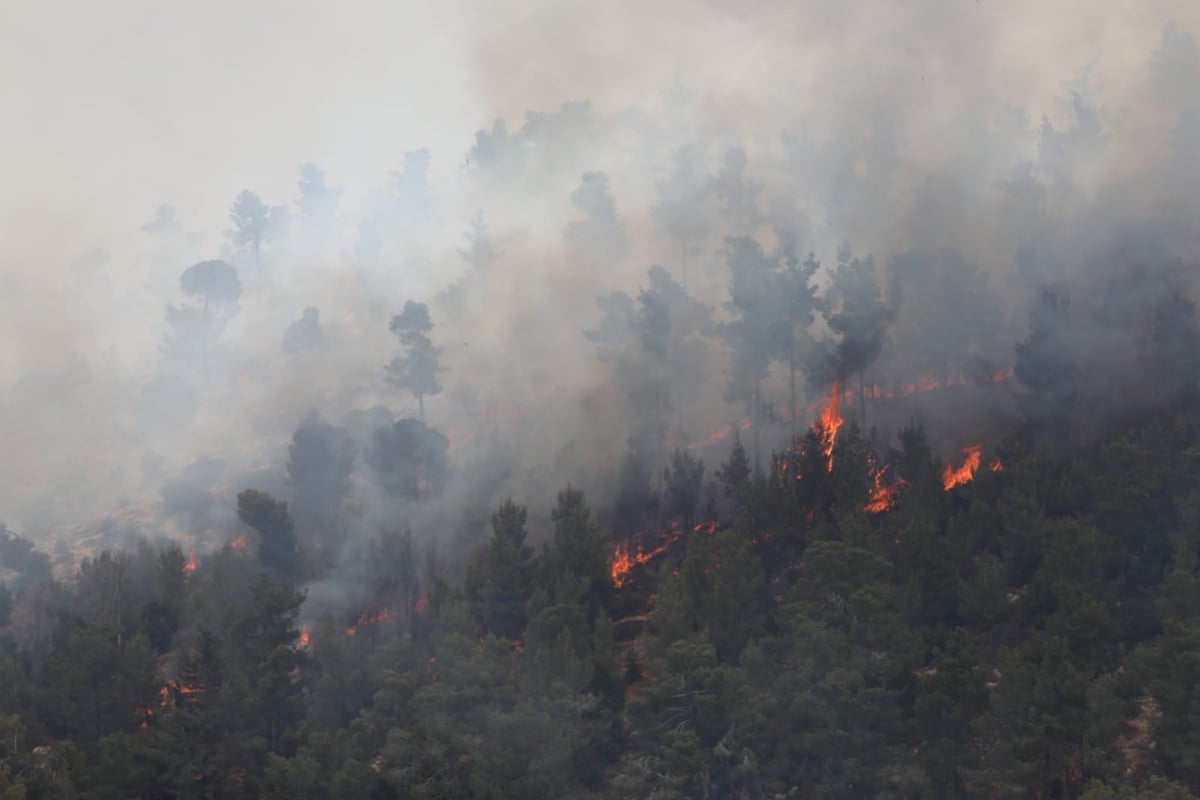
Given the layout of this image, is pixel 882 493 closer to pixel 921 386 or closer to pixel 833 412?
pixel 833 412

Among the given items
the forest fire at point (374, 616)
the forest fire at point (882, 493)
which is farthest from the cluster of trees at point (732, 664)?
the forest fire at point (374, 616)

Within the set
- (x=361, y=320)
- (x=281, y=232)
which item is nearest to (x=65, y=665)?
(x=361, y=320)

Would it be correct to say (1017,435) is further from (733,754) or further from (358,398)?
(358,398)

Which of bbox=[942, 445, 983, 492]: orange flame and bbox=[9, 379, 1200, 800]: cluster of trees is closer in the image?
bbox=[9, 379, 1200, 800]: cluster of trees

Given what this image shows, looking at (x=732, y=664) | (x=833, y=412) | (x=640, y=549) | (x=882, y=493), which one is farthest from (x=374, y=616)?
(x=833, y=412)

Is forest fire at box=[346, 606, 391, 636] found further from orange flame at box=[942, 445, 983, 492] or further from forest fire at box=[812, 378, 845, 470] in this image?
Answer: orange flame at box=[942, 445, 983, 492]

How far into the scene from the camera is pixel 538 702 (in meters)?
60.7

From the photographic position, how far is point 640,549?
90.1m

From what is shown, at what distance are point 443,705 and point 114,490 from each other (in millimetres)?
69166

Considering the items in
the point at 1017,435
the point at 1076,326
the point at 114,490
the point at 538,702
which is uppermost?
the point at 114,490

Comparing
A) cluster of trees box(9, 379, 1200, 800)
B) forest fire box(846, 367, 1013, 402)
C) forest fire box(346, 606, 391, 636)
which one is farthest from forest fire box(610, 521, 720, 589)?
forest fire box(846, 367, 1013, 402)

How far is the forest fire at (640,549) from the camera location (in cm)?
8719

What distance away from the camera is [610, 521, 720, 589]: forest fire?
87.2 meters

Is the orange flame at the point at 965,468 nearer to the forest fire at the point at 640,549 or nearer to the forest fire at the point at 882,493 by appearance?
the forest fire at the point at 882,493
